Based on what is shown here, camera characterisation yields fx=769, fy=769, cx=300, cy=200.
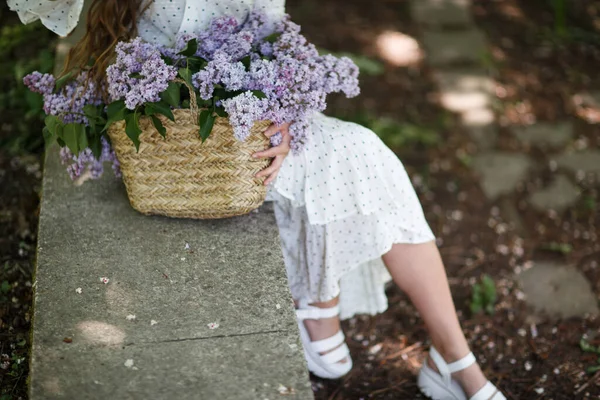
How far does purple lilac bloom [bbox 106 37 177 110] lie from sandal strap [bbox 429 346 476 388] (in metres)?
1.26

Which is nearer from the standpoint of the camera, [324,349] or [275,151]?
[275,151]

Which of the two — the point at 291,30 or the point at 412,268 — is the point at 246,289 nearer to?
the point at 412,268

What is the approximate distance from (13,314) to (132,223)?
0.52m

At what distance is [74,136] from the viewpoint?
209 centimetres

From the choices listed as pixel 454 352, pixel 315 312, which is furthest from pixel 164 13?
pixel 454 352

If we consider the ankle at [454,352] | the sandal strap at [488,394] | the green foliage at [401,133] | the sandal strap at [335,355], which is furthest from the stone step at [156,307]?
the green foliage at [401,133]

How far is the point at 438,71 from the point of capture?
4.36 metres

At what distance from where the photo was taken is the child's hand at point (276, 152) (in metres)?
2.12

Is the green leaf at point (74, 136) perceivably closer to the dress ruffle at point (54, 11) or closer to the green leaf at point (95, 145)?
the green leaf at point (95, 145)

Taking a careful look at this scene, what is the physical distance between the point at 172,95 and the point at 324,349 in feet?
3.58

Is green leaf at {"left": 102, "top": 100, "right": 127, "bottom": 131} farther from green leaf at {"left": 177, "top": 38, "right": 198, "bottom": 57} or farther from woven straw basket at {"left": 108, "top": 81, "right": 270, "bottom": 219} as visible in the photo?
green leaf at {"left": 177, "top": 38, "right": 198, "bottom": 57}

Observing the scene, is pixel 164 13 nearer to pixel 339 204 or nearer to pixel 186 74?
pixel 186 74

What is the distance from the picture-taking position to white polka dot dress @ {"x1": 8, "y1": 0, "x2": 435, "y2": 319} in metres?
2.26

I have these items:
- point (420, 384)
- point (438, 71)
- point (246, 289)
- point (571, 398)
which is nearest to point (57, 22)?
point (246, 289)
